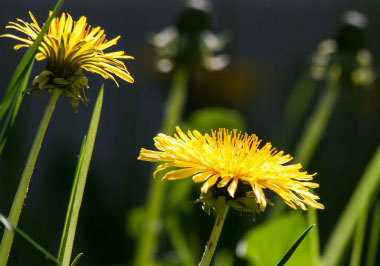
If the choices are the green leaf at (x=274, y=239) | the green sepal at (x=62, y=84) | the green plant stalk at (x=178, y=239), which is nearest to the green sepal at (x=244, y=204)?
the green sepal at (x=62, y=84)

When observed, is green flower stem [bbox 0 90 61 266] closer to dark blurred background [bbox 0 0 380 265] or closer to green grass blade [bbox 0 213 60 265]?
green grass blade [bbox 0 213 60 265]

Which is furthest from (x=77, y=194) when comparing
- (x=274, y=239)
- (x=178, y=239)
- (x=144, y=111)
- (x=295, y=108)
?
(x=144, y=111)

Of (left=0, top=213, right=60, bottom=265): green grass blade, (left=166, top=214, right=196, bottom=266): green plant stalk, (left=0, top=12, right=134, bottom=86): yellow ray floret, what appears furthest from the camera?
(left=166, top=214, right=196, bottom=266): green plant stalk

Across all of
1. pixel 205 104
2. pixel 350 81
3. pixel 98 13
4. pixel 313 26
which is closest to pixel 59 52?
pixel 350 81

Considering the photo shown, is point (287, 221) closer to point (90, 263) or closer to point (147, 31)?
point (90, 263)

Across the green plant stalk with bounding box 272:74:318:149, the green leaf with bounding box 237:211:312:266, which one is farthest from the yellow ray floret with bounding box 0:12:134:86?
the green plant stalk with bounding box 272:74:318:149
